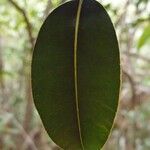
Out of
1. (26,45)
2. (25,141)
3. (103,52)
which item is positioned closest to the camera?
(103,52)

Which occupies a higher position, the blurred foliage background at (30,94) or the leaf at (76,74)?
the leaf at (76,74)

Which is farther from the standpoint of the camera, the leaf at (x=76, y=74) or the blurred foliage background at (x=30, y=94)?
the blurred foliage background at (x=30, y=94)

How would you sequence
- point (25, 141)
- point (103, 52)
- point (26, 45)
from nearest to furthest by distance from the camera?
point (103, 52)
point (25, 141)
point (26, 45)

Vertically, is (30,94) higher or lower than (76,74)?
lower

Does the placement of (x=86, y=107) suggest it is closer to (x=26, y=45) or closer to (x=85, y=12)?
(x=85, y=12)

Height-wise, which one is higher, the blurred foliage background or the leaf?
the leaf

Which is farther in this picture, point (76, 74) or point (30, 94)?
point (30, 94)

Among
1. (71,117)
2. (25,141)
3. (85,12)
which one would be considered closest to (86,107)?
(71,117)

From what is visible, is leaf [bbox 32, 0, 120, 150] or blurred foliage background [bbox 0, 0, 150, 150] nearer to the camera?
leaf [bbox 32, 0, 120, 150]
